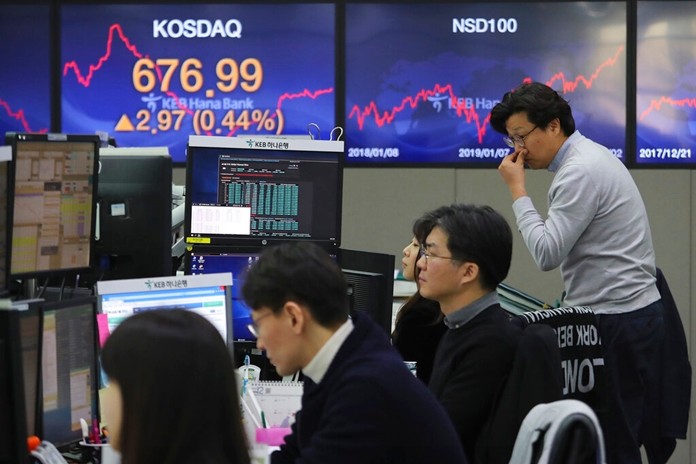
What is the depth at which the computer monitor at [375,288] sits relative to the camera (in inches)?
116

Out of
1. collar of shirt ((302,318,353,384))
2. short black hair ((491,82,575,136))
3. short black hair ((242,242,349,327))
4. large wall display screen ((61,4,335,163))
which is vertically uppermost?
large wall display screen ((61,4,335,163))

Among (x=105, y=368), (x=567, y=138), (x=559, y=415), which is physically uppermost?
(x=567, y=138)

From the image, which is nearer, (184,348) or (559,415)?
(184,348)

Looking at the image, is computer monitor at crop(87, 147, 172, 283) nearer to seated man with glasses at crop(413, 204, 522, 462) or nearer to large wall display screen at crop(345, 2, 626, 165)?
seated man with glasses at crop(413, 204, 522, 462)

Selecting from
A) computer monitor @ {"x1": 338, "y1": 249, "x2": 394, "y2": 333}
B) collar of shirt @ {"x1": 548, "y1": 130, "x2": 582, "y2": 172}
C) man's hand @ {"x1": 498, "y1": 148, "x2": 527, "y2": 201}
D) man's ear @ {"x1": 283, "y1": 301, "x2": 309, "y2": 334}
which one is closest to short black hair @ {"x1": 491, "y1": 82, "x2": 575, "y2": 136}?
collar of shirt @ {"x1": 548, "y1": 130, "x2": 582, "y2": 172}

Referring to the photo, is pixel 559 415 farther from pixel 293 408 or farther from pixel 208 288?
pixel 208 288

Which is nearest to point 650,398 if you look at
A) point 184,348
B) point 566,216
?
point 566,216

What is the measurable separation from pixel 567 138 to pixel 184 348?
2.17 metres

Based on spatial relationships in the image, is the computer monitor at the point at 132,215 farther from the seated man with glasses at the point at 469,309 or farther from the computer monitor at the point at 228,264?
the seated man with glasses at the point at 469,309

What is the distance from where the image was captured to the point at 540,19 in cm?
503

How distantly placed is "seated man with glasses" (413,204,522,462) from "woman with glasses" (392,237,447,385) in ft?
1.45

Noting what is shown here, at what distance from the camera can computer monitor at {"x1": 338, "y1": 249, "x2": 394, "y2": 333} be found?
2.94 metres

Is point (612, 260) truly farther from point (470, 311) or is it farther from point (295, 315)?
point (295, 315)

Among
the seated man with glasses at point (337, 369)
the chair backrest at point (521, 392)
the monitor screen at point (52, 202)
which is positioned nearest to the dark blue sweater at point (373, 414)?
the seated man with glasses at point (337, 369)
